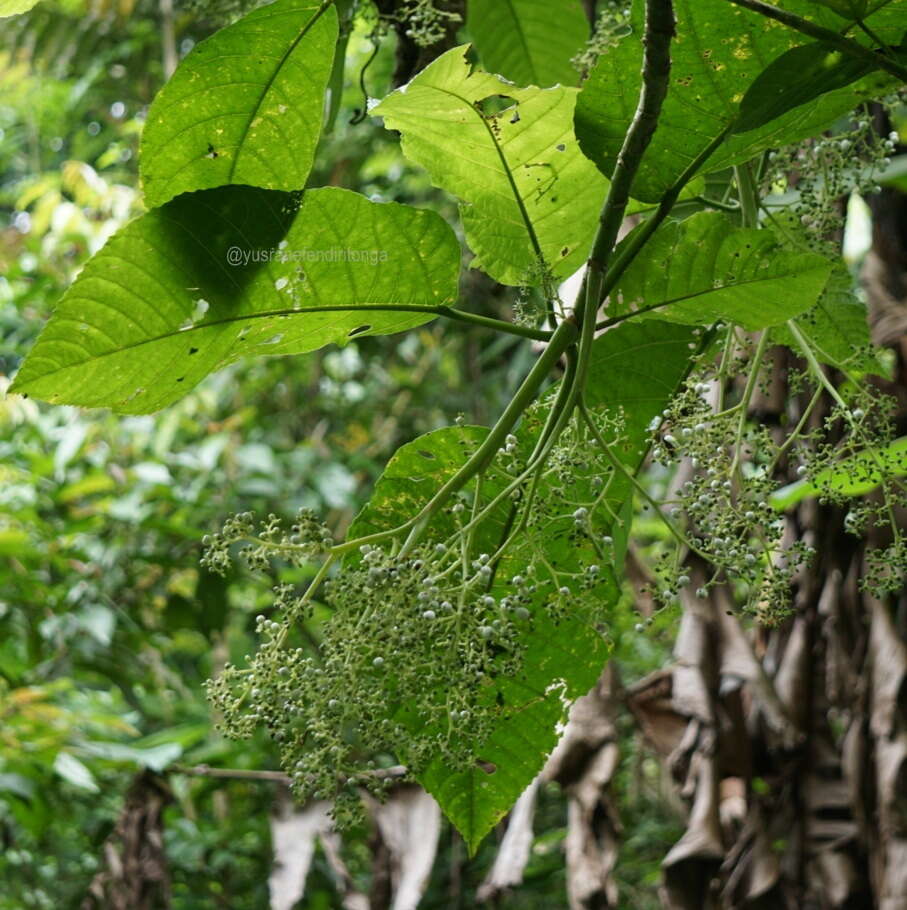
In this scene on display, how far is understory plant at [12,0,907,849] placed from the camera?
1.96ft

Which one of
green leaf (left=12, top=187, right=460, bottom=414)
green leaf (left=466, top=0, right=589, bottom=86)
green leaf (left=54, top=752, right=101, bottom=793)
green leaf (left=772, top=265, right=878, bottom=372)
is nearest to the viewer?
green leaf (left=12, top=187, right=460, bottom=414)

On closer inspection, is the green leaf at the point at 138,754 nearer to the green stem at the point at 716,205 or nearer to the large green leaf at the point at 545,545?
the large green leaf at the point at 545,545

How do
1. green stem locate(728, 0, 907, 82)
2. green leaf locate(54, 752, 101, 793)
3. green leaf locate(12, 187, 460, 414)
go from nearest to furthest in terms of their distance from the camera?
green stem locate(728, 0, 907, 82)
green leaf locate(12, 187, 460, 414)
green leaf locate(54, 752, 101, 793)

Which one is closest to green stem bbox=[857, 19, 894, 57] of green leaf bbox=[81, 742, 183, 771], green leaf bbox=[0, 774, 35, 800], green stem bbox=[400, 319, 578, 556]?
green stem bbox=[400, 319, 578, 556]

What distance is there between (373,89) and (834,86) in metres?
2.39

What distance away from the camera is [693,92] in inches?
24.7

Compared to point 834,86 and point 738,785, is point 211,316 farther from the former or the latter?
point 738,785

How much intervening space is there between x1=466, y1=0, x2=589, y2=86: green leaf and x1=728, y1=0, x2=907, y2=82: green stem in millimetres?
594

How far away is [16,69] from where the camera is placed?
3.77 meters

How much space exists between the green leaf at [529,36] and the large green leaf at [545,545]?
0.49m

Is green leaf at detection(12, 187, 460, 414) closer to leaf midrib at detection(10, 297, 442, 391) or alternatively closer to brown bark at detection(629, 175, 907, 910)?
leaf midrib at detection(10, 297, 442, 391)

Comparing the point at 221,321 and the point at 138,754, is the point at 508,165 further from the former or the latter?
the point at 138,754

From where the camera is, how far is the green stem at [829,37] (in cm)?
54

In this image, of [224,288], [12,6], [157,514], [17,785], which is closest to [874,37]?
[224,288]
